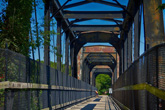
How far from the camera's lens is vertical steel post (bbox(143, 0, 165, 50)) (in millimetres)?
11648

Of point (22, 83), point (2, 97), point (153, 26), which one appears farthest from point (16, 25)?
point (153, 26)

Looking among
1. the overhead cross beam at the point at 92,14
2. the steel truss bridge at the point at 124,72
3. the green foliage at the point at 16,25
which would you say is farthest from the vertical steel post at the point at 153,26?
the overhead cross beam at the point at 92,14

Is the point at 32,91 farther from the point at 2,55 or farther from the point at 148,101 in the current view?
the point at 148,101

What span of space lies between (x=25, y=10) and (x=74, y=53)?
967 inches

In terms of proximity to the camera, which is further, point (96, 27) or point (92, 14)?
point (96, 27)

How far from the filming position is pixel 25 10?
1062 centimetres

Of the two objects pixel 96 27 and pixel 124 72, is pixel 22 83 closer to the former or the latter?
pixel 124 72

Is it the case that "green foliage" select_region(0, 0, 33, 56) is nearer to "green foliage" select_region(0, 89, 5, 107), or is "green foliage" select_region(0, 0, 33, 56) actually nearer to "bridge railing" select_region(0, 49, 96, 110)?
"bridge railing" select_region(0, 49, 96, 110)

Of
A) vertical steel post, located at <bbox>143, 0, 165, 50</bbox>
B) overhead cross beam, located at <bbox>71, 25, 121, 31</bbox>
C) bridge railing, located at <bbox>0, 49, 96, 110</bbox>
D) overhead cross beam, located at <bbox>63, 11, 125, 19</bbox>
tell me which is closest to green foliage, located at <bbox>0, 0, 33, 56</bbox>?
bridge railing, located at <bbox>0, 49, 96, 110</bbox>

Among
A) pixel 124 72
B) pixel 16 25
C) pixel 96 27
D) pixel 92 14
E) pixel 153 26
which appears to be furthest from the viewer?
pixel 96 27

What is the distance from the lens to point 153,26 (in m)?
11.8

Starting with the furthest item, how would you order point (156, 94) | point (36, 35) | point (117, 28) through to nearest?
point (117, 28) → point (36, 35) → point (156, 94)

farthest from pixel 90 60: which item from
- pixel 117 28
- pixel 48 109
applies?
pixel 48 109

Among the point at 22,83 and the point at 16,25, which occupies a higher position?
the point at 16,25
